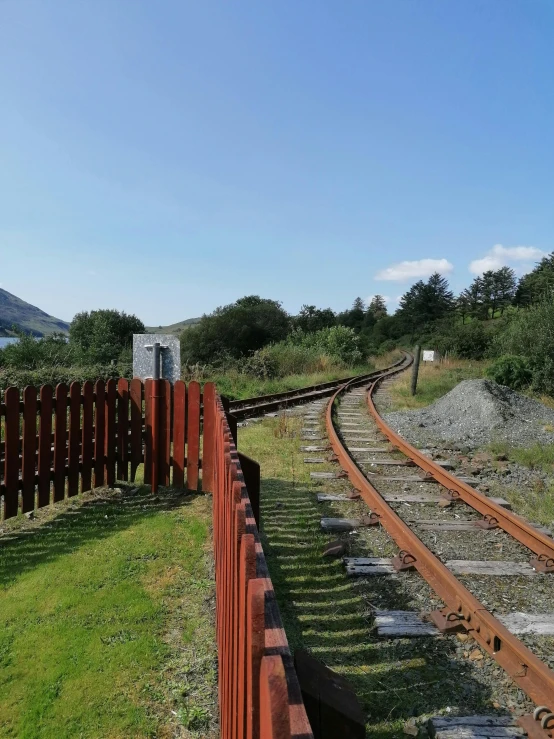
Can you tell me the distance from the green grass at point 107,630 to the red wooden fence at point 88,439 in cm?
52

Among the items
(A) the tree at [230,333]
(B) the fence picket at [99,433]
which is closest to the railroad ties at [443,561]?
(B) the fence picket at [99,433]

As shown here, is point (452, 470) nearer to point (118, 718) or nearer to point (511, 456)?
point (511, 456)

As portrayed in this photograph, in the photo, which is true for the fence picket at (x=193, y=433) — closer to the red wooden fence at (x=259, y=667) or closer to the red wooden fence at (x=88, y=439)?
the red wooden fence at (x=88, y=439)

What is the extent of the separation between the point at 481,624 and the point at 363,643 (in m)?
0.70

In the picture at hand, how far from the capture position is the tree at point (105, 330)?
33406mm

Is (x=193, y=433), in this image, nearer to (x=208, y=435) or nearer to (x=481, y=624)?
(x=208, y=435)

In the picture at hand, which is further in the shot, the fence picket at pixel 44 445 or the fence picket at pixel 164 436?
the fence picket at pixel 164 436

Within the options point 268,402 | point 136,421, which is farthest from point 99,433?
point 268,402

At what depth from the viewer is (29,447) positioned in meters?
5.11

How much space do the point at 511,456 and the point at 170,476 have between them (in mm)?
5282

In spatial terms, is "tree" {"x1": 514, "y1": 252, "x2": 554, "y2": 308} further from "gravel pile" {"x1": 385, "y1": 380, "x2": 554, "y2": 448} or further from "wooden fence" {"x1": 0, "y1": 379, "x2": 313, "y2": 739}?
"wooden fence" {"x1": 0, "y1": 379, "x2": 313, "y2": 739}

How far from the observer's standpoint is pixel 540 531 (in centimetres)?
486

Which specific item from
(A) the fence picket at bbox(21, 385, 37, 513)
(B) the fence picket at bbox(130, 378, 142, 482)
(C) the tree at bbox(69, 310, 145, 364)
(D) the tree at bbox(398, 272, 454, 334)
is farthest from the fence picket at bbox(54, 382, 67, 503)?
(D) the tree at bbox(398, 272, 454, 334)

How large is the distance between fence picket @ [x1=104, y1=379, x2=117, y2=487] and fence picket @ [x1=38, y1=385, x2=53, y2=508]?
71cm
